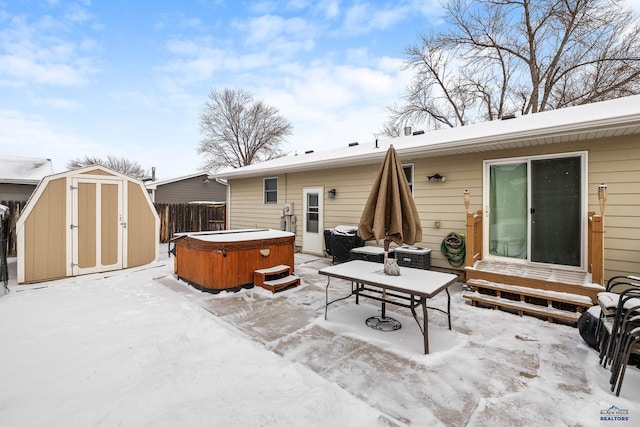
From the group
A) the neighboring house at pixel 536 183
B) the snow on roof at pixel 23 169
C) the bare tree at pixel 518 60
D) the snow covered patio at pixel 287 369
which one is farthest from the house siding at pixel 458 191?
the bare tree at pixel 518 60

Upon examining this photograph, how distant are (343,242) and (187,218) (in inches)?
292

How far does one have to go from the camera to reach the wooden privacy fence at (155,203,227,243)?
1023cm

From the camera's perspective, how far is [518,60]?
1243 cm

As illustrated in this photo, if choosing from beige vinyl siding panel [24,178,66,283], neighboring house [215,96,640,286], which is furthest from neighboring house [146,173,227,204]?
neighboring house [215,96,640,286]

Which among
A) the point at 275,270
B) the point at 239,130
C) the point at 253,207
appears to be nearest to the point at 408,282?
the point at 275,270

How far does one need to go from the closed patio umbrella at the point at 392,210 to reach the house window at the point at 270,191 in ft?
20.9

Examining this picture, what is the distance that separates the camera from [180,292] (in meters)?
4.60

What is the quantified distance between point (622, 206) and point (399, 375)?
4.38 metres

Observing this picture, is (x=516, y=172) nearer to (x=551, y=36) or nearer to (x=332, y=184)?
(x=332, y=184)

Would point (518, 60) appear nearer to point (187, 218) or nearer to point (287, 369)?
point (287, 369)

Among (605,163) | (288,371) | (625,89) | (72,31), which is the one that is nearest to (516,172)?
(605,163)

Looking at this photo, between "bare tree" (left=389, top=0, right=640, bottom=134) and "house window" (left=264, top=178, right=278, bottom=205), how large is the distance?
914 centimetres

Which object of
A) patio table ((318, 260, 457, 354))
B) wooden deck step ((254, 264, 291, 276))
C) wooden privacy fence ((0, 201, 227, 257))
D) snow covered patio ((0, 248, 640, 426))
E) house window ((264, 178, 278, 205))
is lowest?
snow covered patio ((0, 248, 640, 426))

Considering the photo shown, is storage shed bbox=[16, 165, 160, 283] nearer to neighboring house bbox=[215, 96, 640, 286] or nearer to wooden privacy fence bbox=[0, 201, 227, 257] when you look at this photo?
wooden privacy fence bbox=[0, 201, 227, 257]
